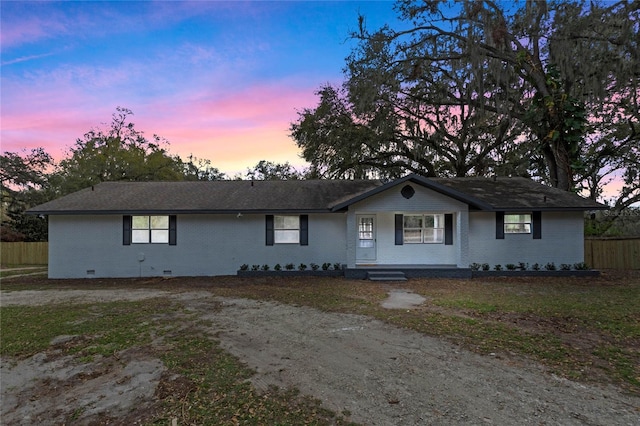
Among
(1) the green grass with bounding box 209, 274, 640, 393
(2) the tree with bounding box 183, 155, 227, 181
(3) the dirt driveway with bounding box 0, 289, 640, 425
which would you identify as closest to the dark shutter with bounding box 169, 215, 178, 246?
(1) the green grass with bounding box 209, 274, 640, 393

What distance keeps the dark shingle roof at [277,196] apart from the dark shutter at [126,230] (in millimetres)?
556

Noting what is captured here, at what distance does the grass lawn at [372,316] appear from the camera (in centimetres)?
360

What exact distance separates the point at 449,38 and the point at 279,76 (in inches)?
332

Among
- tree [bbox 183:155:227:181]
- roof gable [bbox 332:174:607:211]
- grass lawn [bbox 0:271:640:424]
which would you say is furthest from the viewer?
tree [bbox 183:155:227:181]

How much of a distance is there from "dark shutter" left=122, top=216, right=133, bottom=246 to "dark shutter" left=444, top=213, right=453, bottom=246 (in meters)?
12.7

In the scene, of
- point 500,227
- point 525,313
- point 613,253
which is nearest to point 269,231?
point 525,313

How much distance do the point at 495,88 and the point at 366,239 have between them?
435 inches

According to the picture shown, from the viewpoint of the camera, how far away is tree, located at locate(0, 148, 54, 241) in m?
23.6

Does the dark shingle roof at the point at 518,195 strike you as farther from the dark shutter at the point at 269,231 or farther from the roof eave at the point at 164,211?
the dark shutter at the point at 269,231

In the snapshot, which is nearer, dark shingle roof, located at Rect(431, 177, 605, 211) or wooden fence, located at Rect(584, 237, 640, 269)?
dark shingle roof, located at Rect(431, 177, 605, 211)

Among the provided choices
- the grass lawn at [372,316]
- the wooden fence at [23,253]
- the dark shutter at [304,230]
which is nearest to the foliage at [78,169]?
the wooden fence at [23,253]

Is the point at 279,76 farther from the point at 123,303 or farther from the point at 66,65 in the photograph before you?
the point at 123,303

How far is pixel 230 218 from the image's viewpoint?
1286 centimetres

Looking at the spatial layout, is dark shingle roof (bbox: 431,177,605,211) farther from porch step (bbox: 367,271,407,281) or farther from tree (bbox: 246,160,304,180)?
tree (bbox: 246,160,304,180)
